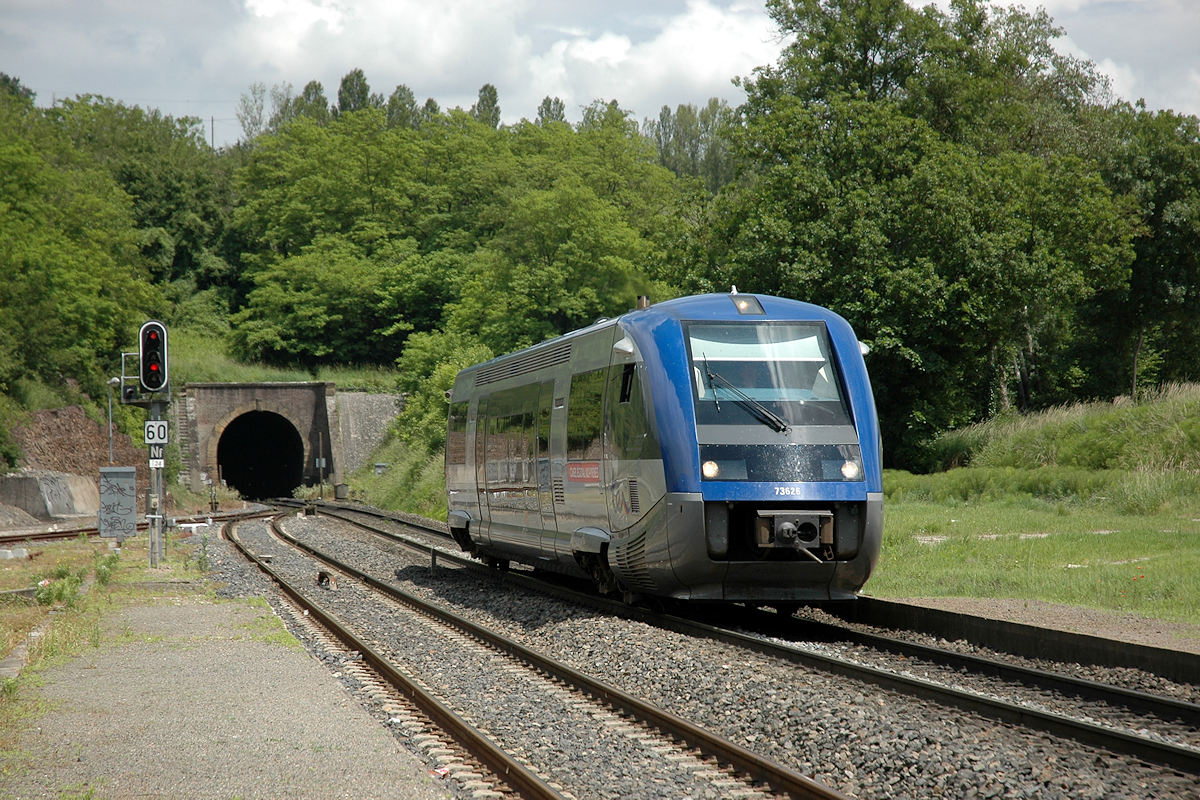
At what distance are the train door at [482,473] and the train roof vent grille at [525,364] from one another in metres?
0.48

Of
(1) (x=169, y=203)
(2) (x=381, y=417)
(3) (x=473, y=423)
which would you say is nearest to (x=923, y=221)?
(3) (x=473, y=423)

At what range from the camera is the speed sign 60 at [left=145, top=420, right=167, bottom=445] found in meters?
20.7

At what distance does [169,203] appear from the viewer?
7788 cm

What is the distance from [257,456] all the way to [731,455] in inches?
2578

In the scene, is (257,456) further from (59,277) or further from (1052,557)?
(1052,557)

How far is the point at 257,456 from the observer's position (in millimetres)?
72625

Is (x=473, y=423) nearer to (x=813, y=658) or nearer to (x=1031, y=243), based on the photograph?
(x=813, y=658)

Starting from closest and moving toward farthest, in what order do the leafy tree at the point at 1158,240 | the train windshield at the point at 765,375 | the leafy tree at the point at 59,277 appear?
the train windshield at the point at 765,375
the leafy tree at the point at 1158,240
the leafy tree at the point at 59,277

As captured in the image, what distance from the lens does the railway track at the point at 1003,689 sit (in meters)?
6.98

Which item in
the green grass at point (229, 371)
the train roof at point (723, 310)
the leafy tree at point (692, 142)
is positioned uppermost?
the leafy tree at point (692, 142)

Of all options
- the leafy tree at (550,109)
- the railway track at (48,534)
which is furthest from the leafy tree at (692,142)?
the railway track at (48,534)

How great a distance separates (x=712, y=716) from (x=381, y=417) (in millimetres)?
56942

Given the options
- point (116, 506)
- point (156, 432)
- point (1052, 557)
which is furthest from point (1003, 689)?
point (116, 506)

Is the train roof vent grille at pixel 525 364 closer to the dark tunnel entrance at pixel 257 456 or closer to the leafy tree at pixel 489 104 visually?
the dark tunnel entrance at pixel 257 456
